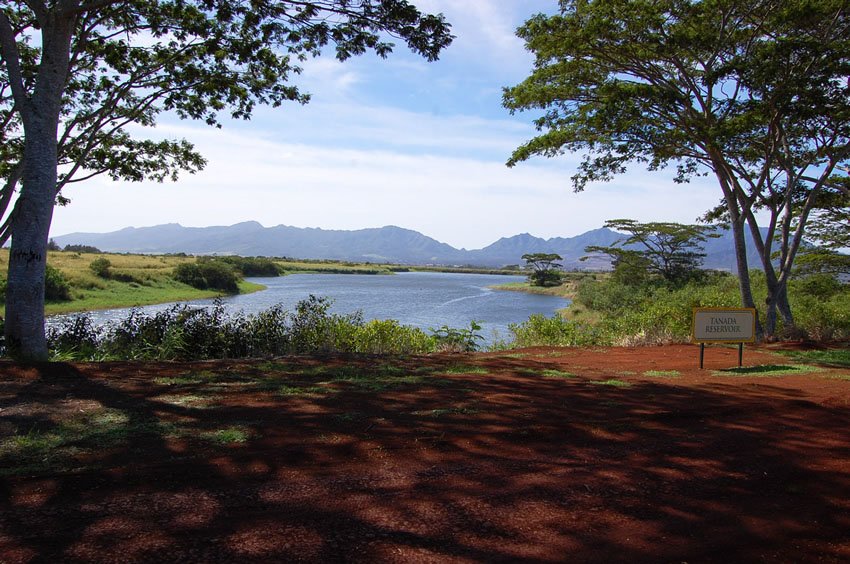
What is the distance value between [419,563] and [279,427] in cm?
235

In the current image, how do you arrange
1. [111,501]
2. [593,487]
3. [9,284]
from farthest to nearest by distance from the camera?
[9,284]
[593,487]
[111,501]

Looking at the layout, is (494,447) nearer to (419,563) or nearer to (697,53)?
(419,563)

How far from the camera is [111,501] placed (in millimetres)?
2865

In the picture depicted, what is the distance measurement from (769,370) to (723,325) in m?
0.87

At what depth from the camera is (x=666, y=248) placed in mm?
38125

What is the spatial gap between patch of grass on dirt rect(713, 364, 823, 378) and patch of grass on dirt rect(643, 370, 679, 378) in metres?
Answer: 0.60

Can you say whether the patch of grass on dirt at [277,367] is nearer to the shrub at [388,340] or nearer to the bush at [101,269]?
the shrub at [388,340]

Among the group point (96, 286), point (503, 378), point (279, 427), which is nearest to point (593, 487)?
point (279, 427)

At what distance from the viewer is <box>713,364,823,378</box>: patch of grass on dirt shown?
24.9 ft

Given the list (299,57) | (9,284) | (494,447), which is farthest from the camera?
(299,57)

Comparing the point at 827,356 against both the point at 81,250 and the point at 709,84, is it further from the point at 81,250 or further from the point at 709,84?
the point at 81,250

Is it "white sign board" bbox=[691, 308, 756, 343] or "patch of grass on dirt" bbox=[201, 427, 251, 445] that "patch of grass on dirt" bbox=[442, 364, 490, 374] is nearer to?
"white sign board" bbox=[691, 308, 756, 343]

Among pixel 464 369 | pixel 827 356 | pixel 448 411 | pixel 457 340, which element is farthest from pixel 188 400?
pixel 827 356

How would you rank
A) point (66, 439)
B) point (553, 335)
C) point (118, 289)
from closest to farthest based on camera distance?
1. point (66, 439)
2. point (553, 335)
3. point (118, 289)
